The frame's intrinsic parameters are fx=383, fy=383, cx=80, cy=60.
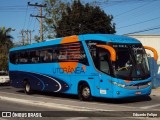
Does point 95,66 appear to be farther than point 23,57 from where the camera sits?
No

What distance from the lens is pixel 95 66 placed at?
58.9 ft

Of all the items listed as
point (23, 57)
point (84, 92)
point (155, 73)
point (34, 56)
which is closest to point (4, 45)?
point (23, 57)

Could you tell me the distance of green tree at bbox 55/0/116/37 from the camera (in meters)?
46.9

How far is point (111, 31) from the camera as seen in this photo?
155 feet

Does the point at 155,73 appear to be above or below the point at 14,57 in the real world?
below

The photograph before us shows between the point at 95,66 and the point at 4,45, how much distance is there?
34.8m

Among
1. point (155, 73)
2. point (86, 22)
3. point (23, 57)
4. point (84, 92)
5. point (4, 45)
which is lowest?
point (84, 92)

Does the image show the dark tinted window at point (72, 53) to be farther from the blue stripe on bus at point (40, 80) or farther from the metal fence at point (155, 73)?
the metal fence at point (155, 73)

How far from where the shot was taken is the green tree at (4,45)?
49.3 m

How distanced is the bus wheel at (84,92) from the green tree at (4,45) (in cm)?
3142

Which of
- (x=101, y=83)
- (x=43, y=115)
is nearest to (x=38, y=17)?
(x=101, y=83)

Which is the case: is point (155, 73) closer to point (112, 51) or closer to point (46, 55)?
point (46, 55)

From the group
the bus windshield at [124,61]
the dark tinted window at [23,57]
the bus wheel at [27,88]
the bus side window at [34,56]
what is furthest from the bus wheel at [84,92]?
the dark tinted window at [23,57]

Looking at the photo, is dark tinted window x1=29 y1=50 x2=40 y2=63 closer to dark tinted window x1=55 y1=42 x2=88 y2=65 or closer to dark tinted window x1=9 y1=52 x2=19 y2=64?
dark tinted window x1=9 y1=52 x2=19 y2=64
